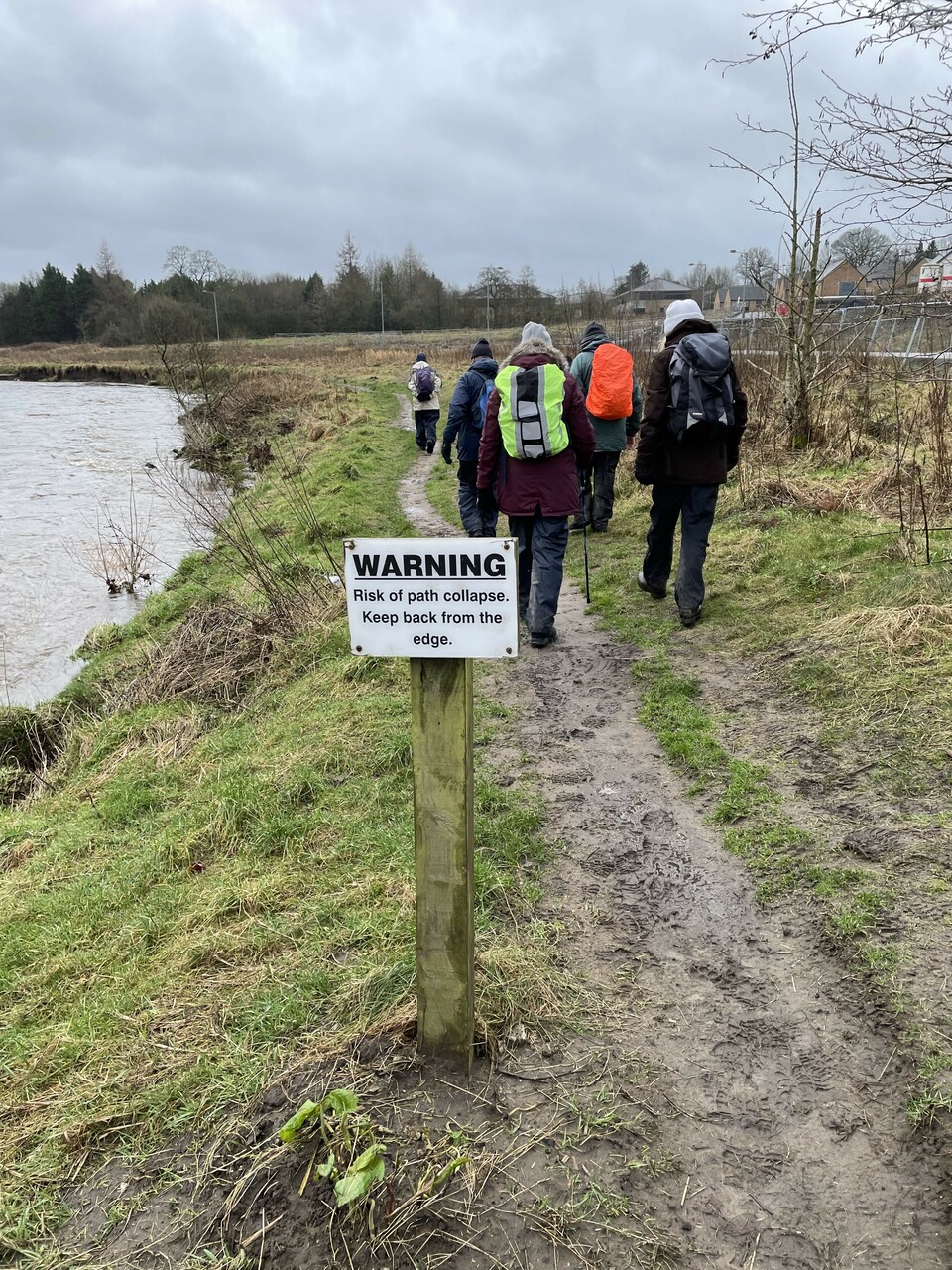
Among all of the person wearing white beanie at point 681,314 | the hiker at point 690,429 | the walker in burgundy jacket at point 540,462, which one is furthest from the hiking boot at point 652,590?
the person wearing white beanie at point 681,314

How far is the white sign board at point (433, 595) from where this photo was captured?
2.12m

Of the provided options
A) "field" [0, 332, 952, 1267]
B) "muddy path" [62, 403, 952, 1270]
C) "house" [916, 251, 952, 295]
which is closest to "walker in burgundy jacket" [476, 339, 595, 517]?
"field" [0, 332, 952, 1267]

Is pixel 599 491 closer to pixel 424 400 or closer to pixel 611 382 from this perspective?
pixel 611 382

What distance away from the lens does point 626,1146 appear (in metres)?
2.31

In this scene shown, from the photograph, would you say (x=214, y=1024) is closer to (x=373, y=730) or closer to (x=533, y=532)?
(x=373, y=730)

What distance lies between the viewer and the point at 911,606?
16.9 feet

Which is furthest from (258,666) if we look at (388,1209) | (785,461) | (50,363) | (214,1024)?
(50,363)

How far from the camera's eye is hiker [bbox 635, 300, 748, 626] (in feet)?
18.1

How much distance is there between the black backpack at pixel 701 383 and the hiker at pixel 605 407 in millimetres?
2363

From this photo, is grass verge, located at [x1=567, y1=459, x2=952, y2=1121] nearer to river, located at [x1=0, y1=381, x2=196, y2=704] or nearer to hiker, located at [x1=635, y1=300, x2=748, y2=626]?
hiker, located at [x1=635, y1=300, x2=748, y2=626]

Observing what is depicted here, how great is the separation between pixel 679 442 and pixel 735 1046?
162 inches

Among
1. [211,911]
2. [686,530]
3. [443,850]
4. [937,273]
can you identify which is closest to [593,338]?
[686,530]

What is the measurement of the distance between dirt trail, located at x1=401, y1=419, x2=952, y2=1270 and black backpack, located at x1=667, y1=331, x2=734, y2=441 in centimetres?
251

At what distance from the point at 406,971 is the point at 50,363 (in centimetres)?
6886
